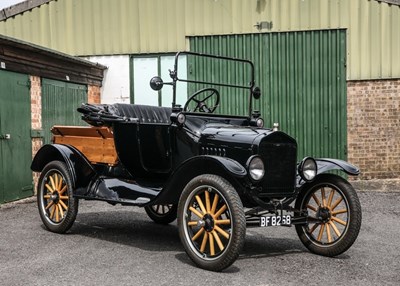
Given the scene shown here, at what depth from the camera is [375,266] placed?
4973 millimetres

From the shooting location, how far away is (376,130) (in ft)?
40.2

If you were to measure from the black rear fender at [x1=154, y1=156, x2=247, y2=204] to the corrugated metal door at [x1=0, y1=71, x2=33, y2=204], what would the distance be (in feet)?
15.5

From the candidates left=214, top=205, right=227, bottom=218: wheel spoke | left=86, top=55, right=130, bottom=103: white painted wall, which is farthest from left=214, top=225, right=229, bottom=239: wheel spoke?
left=86, top=55, right=130, bottom=103: white painted wall

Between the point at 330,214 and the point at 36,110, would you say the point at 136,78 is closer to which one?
the point at 36,110

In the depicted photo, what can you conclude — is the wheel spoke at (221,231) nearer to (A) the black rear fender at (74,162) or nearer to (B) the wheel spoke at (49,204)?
(A) the black rear fender at (74,162)

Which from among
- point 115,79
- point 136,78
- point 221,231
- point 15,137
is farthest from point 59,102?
point 221,231

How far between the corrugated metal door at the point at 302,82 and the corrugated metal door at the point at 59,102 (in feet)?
8.70

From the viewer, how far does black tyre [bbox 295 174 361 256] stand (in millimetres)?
5188

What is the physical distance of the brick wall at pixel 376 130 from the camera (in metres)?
12.2

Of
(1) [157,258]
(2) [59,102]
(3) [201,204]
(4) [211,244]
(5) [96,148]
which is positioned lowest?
(1) [157,258]

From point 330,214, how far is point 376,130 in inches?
291

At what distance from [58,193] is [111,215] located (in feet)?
5.28

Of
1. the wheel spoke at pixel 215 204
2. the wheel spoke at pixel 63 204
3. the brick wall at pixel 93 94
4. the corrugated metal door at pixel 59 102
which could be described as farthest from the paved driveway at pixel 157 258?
the brick wall at pixel 93 94

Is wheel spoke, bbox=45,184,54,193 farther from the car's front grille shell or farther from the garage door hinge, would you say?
the garage door hinge
